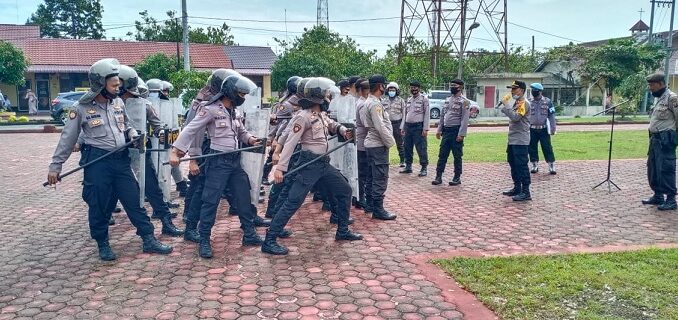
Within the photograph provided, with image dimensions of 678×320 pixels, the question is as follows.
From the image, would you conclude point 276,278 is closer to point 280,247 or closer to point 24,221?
point 280,247

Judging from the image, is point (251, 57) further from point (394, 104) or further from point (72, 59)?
point (394, 104)

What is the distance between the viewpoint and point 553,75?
122 feet

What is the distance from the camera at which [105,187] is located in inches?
203

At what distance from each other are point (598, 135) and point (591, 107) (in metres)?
18.2

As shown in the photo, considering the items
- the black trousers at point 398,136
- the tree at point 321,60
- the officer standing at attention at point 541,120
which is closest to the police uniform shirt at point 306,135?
the black trousers at point 398,136

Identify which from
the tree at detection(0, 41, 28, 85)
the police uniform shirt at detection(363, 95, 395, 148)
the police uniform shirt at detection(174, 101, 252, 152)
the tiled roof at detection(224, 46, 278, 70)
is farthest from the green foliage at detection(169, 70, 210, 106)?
the tiled roof at detection(224, 46, 278, 70)

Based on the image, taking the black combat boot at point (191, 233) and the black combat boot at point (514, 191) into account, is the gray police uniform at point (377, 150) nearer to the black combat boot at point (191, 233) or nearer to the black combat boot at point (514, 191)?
the black combat boot at point (191, 233)

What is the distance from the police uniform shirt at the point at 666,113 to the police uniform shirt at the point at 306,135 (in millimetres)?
4610

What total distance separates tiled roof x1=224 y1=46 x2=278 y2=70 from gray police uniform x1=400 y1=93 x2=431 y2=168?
2679 cm

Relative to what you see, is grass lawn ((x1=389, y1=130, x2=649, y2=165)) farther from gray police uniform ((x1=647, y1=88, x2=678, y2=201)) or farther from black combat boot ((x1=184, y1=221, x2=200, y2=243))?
black combat boot ((x1=184, y1=221, x2=200, y2=243))

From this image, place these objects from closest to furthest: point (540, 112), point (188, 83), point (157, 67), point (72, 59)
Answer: point (540, 112), point (188, 83), point (157, 67), point (72, 59)

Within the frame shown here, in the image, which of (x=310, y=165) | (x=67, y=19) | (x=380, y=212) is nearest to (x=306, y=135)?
(x=310, y=165)

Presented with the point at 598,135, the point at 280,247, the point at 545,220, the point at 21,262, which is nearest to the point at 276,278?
the point at 280,247

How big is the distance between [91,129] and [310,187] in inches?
81.3
